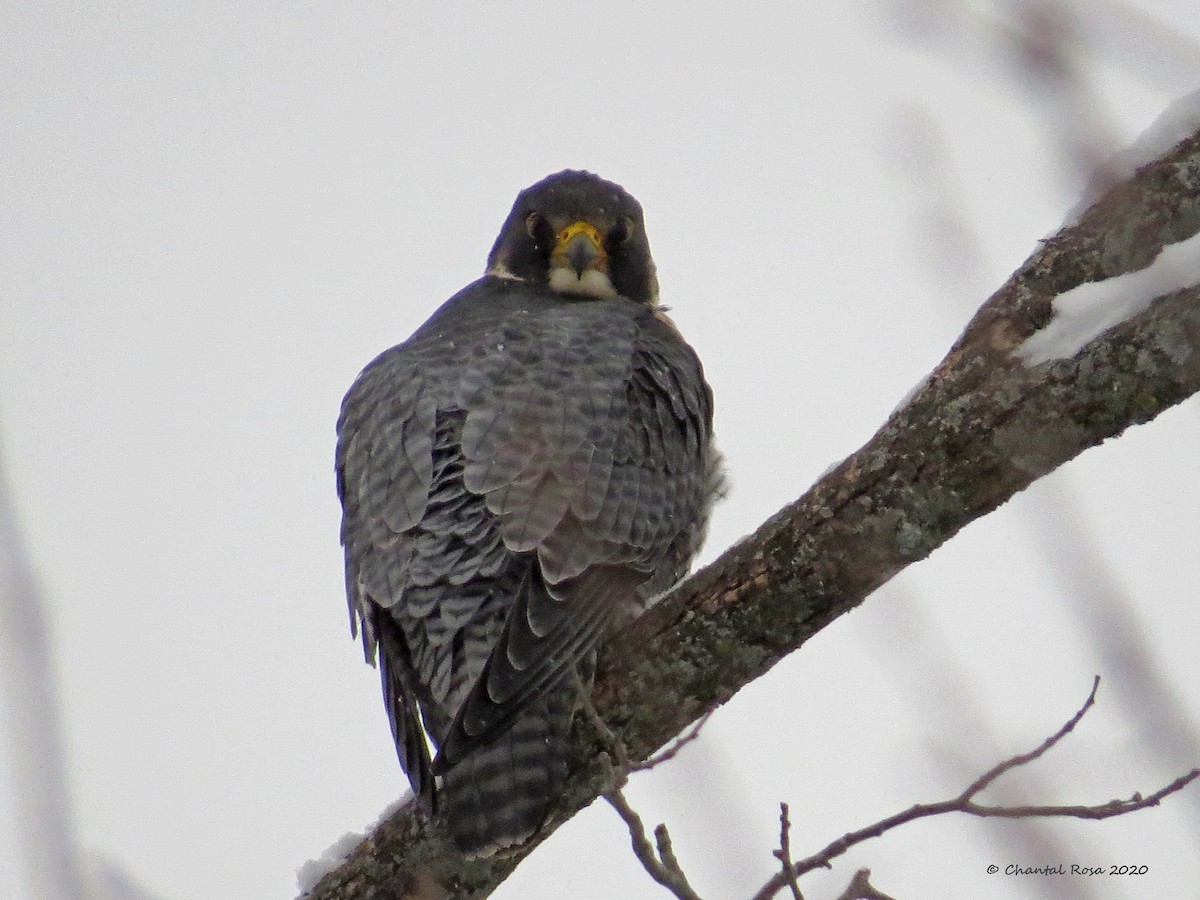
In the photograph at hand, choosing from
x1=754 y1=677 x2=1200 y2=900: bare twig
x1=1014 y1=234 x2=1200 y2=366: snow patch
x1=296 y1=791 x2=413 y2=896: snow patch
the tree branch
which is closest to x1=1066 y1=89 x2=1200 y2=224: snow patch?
the tree branch

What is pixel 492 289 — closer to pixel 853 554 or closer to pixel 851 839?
pixel 853 554

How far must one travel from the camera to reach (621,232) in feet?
17.6

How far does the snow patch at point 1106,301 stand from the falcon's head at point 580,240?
7.85 ft

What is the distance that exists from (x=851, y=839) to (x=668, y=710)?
0.95 metres

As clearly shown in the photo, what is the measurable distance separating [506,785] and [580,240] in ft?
8.36

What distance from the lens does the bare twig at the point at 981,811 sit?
232cm

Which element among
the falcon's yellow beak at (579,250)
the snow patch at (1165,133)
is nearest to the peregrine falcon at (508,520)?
the falcon's yellow beak at (579,250)

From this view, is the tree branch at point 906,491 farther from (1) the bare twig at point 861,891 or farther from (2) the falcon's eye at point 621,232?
(2) the falcon's eye at point 621,232

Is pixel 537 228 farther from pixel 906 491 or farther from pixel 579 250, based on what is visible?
pixel 906 491

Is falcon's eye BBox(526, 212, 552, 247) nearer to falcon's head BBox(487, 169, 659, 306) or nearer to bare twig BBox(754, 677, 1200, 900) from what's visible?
falcon's head BBox(487, 169, 659, 306)

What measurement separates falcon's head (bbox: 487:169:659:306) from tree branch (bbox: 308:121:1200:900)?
2.11 m

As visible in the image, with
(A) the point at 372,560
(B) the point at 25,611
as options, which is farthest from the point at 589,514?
(B) the point at 25,611

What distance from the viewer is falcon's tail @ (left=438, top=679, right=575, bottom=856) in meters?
3.11

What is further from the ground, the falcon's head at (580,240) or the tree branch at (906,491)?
the falcon's head at (580,240)
